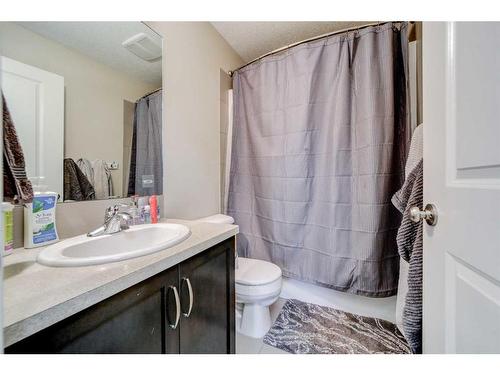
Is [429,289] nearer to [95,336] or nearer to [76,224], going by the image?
[95,336]

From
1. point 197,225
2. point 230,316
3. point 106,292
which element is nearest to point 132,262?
point 106,292

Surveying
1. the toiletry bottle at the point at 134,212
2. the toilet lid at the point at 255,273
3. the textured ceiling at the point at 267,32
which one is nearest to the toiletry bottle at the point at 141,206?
the toiletry bottle at the point at 134,212

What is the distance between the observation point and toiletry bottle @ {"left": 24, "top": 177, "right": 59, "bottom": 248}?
2.23 ft

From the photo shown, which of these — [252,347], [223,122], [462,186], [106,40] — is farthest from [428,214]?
[223,122]

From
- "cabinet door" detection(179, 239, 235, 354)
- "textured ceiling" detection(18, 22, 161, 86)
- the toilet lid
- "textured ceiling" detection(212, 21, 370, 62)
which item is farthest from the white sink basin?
"textured ceiling" detection(212, 21, 370, 62)

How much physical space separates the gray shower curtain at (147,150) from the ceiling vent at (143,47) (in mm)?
182

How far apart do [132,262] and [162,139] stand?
2.73 feet

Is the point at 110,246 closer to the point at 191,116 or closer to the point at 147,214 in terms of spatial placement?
the point at 147,214

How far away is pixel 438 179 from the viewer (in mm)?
577

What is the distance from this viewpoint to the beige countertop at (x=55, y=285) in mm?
354

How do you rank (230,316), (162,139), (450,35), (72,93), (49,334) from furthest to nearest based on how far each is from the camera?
(162,139)
(230,316)
(72,93)
(450,35)
(49,334)

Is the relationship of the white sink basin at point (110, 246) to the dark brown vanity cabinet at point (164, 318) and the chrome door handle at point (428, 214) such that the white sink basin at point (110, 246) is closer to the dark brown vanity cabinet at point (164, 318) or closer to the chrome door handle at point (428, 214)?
the dark brown vanity cabinet at point (164, 318)

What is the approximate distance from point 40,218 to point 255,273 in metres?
1.08
